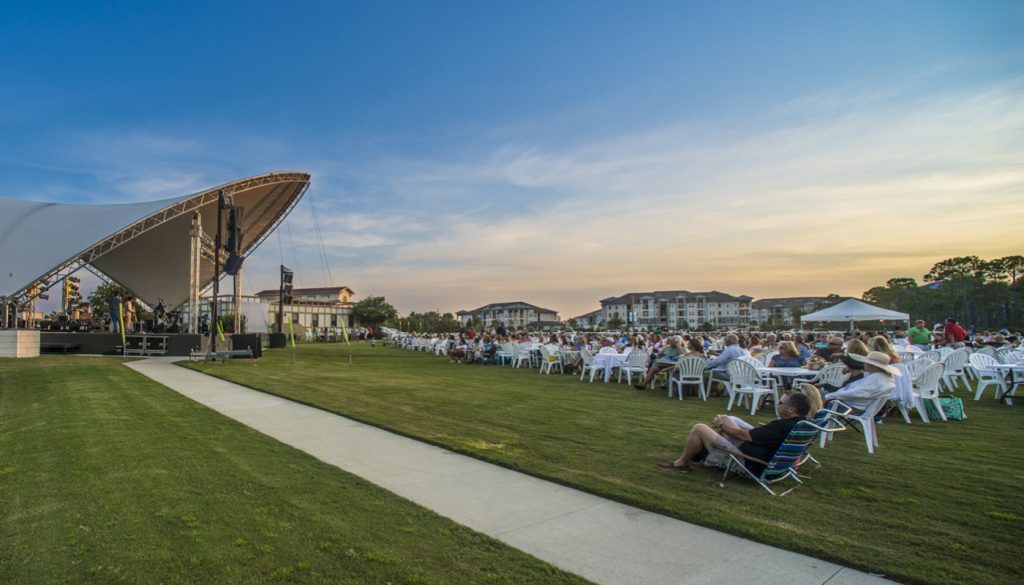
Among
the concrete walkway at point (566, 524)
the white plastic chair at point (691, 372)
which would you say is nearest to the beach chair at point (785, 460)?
the concrete walkway at point (566, 524)

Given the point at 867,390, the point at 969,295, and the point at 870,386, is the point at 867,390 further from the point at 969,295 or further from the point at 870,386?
the point at 969,295

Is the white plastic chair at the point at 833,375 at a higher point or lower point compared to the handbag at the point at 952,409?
higher

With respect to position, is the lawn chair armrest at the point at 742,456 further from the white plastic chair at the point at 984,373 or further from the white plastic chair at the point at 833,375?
the white plastic chair at the point at 984,373

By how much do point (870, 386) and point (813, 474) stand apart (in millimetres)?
1886

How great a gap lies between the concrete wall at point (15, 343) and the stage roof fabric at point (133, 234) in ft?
14.9

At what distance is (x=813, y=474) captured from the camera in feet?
17.4

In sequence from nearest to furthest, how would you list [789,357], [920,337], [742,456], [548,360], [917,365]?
[742,456] < [917,365] < [789,357] < [920,337] < [548,360]

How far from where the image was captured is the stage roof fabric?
26.2 m

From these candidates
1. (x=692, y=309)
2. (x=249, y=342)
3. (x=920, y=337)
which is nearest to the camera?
(x=920, y=337)

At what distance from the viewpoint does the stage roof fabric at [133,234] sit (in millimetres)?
26234

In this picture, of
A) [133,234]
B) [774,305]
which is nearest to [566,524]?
[133,234]

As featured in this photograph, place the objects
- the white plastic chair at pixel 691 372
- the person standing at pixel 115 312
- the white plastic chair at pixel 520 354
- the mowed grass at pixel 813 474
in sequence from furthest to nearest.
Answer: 1. the person standing at pixel 115 312
2. the white plastic chair at pixel 520 354
3. the white plastic chair at pixel 691 372
4. the mowed grass at pixel 813 474

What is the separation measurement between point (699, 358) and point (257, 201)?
41032 millimetres

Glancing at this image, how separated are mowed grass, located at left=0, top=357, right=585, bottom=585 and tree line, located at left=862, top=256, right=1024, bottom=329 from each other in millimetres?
73346
